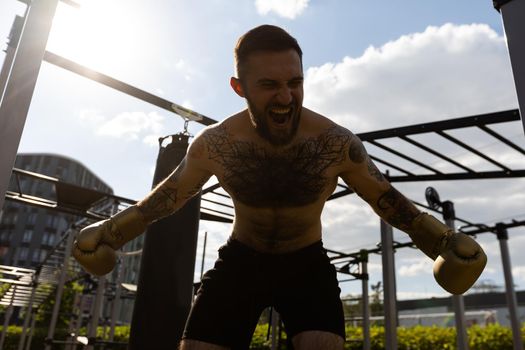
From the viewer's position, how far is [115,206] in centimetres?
706

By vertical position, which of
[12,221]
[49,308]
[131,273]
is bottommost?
[49,308]

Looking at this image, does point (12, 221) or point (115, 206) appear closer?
point (115, 206)

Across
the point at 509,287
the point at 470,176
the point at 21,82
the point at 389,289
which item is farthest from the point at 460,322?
the point at 21,82

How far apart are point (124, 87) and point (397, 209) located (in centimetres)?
297

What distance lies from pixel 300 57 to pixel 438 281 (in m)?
1.07

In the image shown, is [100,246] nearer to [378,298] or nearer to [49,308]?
[49,308]

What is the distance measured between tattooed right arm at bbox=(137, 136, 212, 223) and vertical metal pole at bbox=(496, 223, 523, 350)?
20.3 ft

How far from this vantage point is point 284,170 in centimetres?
181

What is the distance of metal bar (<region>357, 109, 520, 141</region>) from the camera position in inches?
164

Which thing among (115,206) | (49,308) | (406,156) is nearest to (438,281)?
(406,156)

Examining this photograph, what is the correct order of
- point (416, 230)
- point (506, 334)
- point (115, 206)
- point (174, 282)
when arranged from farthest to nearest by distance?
1. point (506, 334)
2. point (115, 206)
3. point (174, 282)
4. point (416, 230)

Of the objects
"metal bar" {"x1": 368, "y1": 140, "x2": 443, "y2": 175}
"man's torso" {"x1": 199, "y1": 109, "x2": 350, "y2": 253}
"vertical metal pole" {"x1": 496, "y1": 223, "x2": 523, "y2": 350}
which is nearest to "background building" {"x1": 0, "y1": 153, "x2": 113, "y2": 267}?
"vertical metal pole" {"x1": 496, "y1": 223, "x2": 523, "y2": 350}

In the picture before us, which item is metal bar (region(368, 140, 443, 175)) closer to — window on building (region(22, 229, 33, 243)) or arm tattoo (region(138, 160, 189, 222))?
arm tattoo (region(138, 160, 189, 222))

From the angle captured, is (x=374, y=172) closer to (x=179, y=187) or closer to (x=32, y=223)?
(x=179, y=187)
